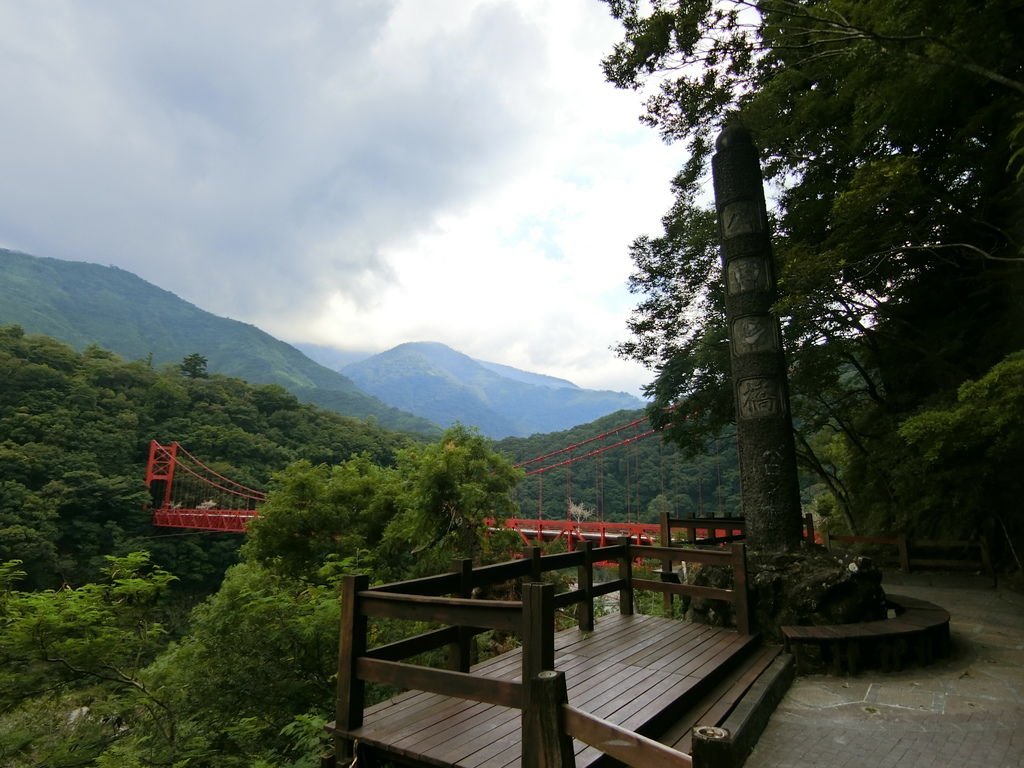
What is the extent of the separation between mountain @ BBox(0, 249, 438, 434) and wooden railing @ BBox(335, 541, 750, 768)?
85.6 meters

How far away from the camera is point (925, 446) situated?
547cm

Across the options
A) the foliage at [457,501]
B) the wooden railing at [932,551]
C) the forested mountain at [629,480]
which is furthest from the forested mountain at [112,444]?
the wooden railing at [932,551]

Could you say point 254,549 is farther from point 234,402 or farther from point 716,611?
point 234,402

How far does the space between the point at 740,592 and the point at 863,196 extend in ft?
14.8

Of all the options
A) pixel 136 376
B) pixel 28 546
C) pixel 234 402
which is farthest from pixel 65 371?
→ pixel 28 546

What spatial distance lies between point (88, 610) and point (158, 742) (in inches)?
63.6

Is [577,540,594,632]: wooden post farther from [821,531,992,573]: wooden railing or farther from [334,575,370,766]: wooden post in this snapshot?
[821,531,992,573]: wooden railing

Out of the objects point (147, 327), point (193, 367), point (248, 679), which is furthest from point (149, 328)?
point (248, 679)

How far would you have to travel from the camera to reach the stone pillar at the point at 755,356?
577cm

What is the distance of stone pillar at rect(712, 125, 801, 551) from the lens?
577 centimetres

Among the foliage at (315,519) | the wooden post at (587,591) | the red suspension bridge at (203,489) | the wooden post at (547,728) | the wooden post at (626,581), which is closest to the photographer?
the wooden post at (547,728)

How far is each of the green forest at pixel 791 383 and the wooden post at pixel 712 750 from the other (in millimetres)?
3381

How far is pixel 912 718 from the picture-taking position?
3.28 meters

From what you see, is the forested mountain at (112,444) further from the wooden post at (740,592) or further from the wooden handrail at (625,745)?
the wooden handrail at (625,745)
